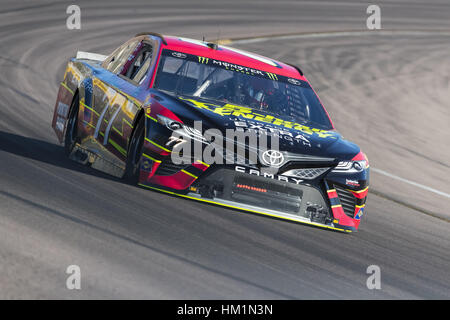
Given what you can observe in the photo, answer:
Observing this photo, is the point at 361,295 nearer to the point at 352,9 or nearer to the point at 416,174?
the point at 416,174

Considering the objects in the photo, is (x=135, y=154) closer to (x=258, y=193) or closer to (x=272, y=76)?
(x=258, y=193)

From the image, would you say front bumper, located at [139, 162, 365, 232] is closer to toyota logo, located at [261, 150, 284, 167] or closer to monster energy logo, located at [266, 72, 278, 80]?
toyota logo, located at [261, 150, 284, 167]

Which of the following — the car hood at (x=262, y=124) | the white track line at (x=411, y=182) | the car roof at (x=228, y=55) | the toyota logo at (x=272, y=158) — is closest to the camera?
the toyota logo at (x=272, y=158)

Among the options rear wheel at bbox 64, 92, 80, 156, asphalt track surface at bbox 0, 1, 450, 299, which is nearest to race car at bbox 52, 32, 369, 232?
asphalt track surface at bbox 0, 1, 450, 299

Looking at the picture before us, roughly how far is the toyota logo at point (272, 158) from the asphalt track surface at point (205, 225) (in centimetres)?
56

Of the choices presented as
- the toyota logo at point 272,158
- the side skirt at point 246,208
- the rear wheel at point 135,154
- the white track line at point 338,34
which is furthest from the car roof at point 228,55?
the white track line at point 338,34

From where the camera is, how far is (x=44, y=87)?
14805mm

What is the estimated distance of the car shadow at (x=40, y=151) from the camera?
329 inches

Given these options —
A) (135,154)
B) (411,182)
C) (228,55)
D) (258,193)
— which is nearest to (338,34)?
(411,182)

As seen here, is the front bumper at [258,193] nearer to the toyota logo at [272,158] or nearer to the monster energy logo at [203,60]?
the toyota logo at [272,158]

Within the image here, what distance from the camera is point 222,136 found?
7.07 metres

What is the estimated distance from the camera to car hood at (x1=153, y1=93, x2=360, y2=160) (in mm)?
7188

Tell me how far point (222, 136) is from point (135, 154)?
0.94 meters

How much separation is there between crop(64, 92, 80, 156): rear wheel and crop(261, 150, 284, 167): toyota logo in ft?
9.78
